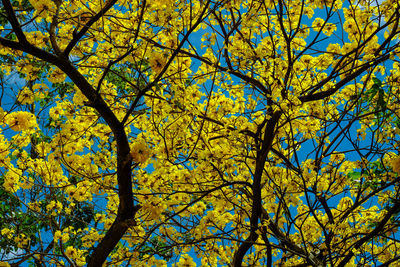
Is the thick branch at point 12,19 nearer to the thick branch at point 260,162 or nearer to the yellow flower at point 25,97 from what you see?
the yellow flower at point 25,97

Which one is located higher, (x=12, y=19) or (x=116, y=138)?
(x=116, y=138)

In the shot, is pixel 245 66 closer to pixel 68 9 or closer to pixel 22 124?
pixel 68 9

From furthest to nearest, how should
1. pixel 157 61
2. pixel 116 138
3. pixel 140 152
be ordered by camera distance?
pixel 116 138
pixel 140 152
pixel 157 61

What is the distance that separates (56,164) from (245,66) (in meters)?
2.13

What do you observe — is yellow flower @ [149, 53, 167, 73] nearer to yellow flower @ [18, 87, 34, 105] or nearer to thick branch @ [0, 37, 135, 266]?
thick branch @ [0, 37, 135, 266]

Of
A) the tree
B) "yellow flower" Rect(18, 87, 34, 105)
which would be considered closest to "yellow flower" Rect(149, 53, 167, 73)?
the tree

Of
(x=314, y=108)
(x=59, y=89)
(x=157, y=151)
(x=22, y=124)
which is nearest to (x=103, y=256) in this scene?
(x=157, y=151)

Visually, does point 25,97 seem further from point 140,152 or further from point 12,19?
point 140,152

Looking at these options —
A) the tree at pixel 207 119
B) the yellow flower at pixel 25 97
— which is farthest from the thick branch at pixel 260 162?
the yellow flower at pixel 25 97

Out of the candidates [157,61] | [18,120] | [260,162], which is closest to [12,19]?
[18,120]

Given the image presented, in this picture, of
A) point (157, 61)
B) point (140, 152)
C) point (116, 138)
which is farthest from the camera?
point (116, 138)

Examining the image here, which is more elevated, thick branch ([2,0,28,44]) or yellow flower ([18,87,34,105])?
yellow flower ([18,87,34,105])

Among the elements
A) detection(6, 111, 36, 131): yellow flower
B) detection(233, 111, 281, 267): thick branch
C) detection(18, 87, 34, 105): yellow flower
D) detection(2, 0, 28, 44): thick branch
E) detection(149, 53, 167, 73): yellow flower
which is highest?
detection(233, 111, 281, 267): thick branch

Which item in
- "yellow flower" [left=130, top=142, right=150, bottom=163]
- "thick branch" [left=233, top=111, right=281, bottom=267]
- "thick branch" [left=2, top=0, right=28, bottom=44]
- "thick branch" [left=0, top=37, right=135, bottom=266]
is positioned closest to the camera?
"thick branch" [left=2, top=0, right=28, bottom=44]
